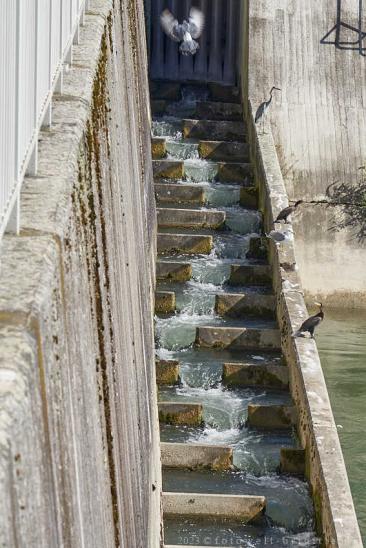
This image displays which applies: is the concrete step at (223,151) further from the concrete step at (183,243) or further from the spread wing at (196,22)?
the concrete step at (183,243)

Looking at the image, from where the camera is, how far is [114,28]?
291 inches

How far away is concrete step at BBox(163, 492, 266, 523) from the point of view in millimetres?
12000

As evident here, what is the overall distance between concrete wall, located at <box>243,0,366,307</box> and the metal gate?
109 cm

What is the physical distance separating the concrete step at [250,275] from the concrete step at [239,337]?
1.57 meters

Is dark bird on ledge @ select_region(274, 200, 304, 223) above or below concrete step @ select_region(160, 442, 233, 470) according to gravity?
above

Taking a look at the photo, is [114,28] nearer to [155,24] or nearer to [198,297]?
[198,297]

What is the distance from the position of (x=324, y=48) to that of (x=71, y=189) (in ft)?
58.7

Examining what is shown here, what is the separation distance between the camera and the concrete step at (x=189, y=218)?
18172 millimetres

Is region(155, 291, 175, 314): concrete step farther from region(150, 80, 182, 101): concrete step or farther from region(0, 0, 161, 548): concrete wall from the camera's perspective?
region(0, 0, 161, 548): concrete wall

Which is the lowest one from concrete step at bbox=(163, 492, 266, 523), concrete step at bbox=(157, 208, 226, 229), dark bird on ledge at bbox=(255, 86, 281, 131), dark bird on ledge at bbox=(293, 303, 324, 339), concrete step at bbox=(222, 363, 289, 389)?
concrete step at bbox=(163, 492, 266, 523)

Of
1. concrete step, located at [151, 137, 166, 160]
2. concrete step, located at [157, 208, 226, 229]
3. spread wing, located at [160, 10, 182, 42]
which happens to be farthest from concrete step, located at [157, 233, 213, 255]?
spread wing, located at [160, 10, 182, 42]

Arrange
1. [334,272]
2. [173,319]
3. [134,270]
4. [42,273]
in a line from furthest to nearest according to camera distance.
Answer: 1. [334,272]
2. [173,319]
3. [134,270]
4. [42,273]

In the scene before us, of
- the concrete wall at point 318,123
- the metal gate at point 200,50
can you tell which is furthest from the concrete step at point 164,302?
the metal gate at point 200,50

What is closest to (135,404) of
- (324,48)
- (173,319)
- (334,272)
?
(173,319)
